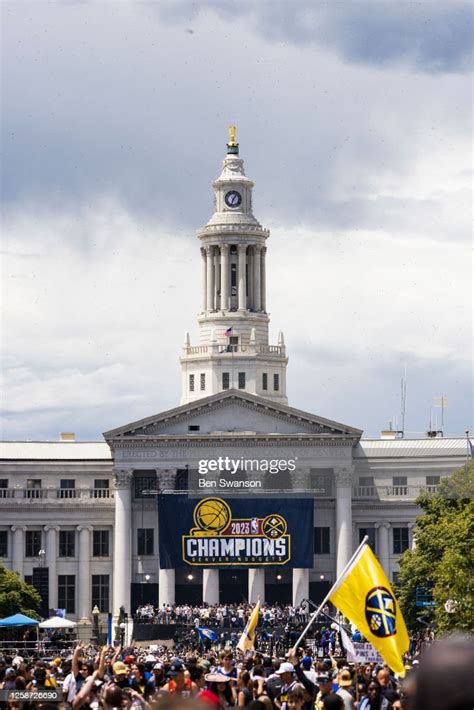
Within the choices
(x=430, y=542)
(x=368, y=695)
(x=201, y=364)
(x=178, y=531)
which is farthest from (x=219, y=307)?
(x=368, y=695)

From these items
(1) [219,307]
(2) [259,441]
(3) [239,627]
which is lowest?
(3) [239,627]

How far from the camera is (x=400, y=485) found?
13400cm

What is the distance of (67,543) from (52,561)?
204 cm

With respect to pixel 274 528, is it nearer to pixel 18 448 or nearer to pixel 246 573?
pixel 246 573

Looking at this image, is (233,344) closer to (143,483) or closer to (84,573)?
(143,483)

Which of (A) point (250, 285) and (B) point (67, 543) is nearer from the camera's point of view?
(B) point (67, 543)

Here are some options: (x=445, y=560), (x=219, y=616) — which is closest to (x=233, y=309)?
(x=219, y=616)

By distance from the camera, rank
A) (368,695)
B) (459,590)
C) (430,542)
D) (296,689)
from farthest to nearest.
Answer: (430,542), (459,590), (368,695), (296,689)

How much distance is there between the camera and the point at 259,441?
430 feet

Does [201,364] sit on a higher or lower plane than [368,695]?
higher

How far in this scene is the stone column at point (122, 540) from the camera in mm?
127456

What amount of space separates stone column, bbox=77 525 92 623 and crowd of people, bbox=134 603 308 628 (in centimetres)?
1582

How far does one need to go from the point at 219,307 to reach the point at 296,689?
124 metres

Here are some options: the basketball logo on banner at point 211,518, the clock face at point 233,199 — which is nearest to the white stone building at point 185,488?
the basketball logo on banner at point 211,518
